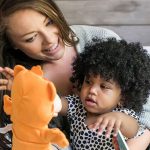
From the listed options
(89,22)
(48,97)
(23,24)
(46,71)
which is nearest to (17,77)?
(48,97)

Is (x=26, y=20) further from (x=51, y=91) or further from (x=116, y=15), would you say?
(x=116, y=15)

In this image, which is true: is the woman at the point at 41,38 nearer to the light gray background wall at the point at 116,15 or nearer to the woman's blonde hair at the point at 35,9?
the woman's blonde hair at the point at 35,9

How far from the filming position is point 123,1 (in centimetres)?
143

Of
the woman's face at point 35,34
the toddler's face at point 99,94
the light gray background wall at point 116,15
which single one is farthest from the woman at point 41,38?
the light gray background wall at point 116,15

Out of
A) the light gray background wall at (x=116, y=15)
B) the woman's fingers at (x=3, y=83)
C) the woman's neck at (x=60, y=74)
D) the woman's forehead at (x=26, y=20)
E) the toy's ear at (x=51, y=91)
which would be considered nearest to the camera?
the toy's ear at (x=51, y=91)

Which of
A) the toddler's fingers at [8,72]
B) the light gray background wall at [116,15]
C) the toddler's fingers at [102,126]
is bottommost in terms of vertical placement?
the toddler's fingers at [102,126]

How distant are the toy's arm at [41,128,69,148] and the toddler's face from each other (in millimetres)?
265

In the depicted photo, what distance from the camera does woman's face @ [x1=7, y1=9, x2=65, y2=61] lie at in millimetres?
915

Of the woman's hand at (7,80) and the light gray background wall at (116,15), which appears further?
the light gray background wall at (116,15)

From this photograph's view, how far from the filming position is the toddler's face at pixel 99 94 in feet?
2.76

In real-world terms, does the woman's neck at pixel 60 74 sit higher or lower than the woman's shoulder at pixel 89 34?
lower

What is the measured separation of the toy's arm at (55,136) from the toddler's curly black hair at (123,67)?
0.94ft

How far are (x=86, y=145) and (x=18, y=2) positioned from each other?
15.3 inches

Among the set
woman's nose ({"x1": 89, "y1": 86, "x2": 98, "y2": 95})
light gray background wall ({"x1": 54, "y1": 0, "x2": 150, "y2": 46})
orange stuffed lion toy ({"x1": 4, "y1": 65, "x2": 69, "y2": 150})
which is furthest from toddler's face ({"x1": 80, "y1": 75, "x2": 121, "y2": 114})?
light gray background wall ({"x1": 54, "y1": 0, "x2": 150, "y2": 46})
